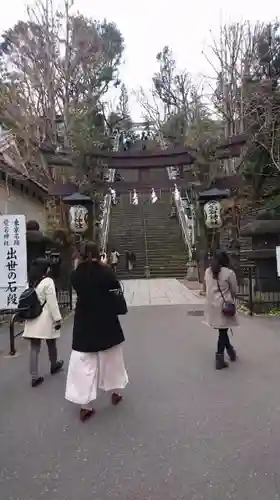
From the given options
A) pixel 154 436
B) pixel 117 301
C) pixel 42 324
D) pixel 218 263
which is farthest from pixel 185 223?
pixel 154 436

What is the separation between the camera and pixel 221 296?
7426 millimetres

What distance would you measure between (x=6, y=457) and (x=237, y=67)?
27064mm

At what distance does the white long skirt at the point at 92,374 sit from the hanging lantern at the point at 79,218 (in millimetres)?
14233

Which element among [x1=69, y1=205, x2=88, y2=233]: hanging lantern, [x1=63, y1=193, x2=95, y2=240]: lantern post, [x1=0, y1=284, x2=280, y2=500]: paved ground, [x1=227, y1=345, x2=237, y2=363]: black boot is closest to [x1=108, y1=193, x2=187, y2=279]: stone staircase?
[x1=63, y1=193, x2=95, y2=240]: lantern post

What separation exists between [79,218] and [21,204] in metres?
6.98

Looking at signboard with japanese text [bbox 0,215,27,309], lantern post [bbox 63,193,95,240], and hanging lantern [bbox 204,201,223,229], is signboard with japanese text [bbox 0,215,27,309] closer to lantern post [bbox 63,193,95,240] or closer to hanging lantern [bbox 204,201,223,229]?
lantern post [bbox 63,193,95,240]

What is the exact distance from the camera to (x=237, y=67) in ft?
91.9

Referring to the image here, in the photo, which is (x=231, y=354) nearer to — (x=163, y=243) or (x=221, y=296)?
(x=221, y=296)

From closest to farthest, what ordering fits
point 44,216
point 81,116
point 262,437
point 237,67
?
point 262,437 → point 81,116 → point 237,67 → point 44,216

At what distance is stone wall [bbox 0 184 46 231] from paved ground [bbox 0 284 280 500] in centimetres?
1457

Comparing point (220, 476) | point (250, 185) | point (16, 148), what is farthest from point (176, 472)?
point (250, 185)

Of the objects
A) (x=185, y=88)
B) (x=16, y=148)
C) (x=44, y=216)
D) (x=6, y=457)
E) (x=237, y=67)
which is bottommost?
(x=6, y=457)

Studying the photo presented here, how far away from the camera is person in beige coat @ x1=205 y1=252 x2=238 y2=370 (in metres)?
7.37

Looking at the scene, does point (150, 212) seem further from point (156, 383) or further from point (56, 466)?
point (56, 466)
